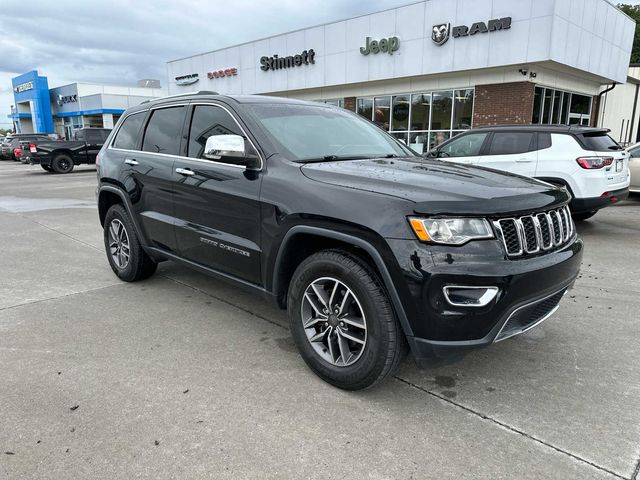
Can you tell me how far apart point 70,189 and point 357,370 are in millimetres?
14687

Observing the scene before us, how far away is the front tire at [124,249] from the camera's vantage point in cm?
487

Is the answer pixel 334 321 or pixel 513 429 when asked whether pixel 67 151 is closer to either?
pixel 334 321

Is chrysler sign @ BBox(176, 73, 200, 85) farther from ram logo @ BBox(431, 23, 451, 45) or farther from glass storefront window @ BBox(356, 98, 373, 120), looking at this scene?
ram logo @ BBox(431, 23, 451, 45)

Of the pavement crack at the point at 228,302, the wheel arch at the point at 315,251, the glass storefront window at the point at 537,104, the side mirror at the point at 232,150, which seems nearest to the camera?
the wheel arch at the point at 315,251

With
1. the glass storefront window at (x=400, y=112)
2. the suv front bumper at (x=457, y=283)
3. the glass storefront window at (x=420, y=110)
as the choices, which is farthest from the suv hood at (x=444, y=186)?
the glass storefront window at (x=400, y=112)

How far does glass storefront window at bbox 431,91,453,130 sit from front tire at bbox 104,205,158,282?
14149 mm

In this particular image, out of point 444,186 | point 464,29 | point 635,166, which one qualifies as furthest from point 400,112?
point 444,186

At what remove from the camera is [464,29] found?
1498 centimetres

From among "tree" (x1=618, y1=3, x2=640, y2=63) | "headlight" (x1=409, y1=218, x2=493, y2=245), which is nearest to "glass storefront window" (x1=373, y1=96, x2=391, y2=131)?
"headlight" (x1=409, y1=218, x2=493, y2=245)

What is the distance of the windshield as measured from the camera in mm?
3449

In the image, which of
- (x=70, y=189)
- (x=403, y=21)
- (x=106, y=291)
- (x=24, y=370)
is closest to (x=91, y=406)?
(x=24, y=370)

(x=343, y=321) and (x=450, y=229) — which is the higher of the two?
(x=450, y=229)

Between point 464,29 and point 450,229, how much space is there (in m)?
14.6

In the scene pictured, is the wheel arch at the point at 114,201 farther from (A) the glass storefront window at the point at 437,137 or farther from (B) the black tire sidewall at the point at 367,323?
(A) the glass storefront window at the point at 437,137
